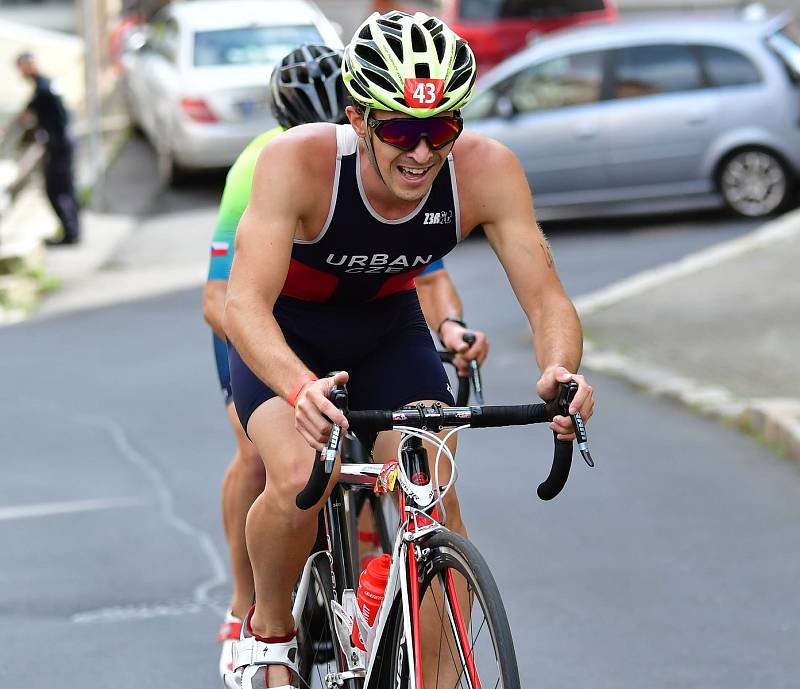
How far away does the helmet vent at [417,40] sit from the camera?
397 centimetres

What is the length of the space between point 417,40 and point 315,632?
1717mm

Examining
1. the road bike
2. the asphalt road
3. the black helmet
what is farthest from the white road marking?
the road bike

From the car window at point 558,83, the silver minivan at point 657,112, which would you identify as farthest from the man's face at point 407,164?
the car window at point 558,83

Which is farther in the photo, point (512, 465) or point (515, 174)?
point (512, 465)

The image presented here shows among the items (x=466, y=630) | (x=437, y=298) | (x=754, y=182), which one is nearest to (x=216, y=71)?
(x=754, y=182)

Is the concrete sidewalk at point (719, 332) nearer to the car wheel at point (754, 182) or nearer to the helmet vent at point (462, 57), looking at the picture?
the car wheel at point (754, 182)

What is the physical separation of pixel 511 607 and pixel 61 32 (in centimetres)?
2989

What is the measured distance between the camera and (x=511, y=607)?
6.15m

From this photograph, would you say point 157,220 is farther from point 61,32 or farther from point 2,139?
point 61,32

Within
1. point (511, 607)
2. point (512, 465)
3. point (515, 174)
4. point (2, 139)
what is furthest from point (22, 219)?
point (515, 174)

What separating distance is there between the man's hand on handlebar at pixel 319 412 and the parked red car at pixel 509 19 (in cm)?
1781

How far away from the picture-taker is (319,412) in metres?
3.60

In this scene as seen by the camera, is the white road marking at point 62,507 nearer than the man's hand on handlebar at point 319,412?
No

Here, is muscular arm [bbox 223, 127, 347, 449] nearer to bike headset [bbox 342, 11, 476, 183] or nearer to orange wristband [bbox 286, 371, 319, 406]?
orange wristband [bbox 286, 371, 319, 406]
